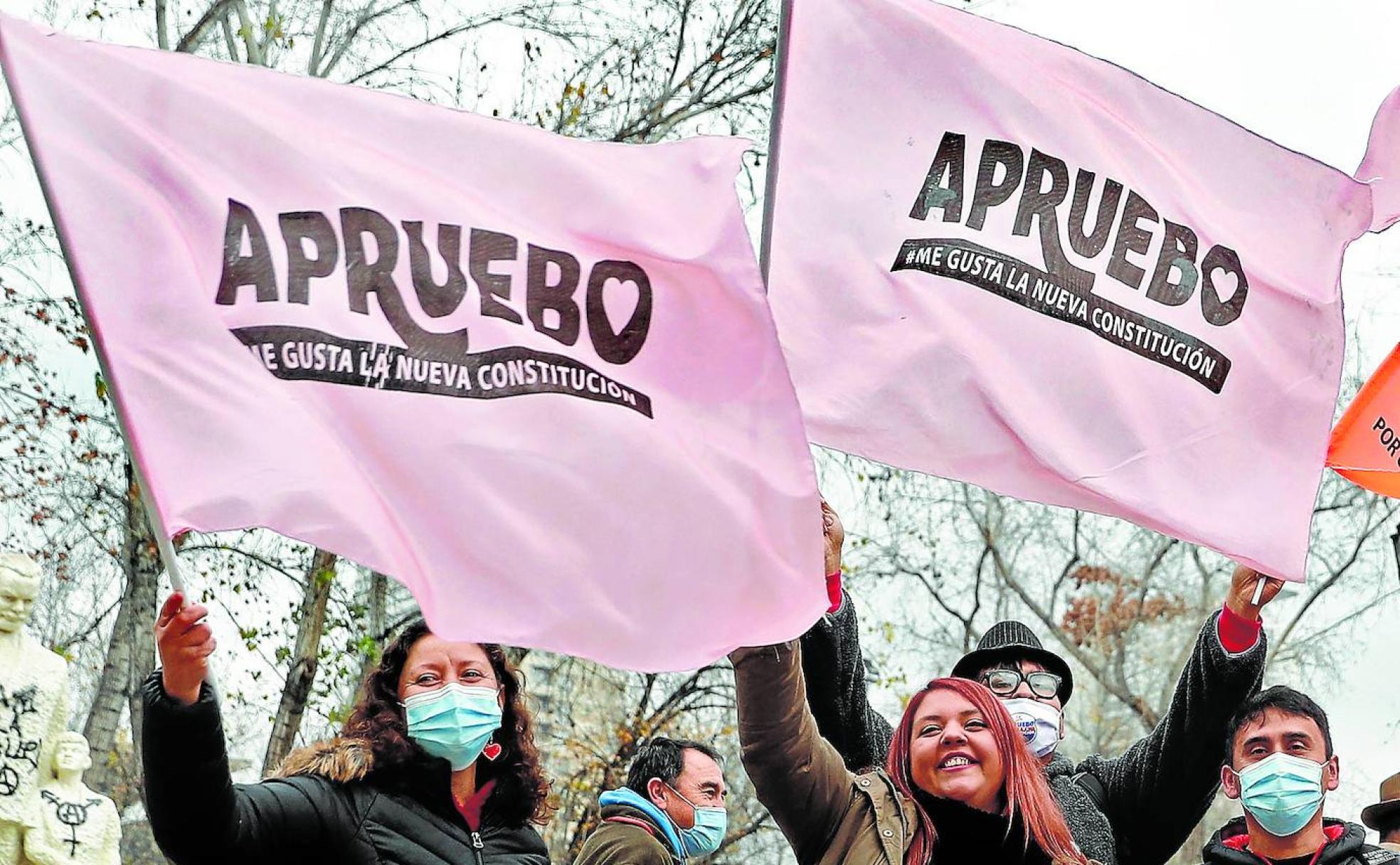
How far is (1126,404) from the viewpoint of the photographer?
5.88 m

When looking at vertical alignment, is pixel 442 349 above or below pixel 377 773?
above

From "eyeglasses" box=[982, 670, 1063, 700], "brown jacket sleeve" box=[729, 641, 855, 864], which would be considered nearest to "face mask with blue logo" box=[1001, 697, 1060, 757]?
"eyeglasses" box=[982, 670, 1063, 700]

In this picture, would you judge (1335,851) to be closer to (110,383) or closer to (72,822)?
(110,383)

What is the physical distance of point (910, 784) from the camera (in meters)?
4.87

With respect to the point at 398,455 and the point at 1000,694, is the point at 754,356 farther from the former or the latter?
the point at 1000,694

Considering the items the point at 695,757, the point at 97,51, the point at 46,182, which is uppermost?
the point at 97,51

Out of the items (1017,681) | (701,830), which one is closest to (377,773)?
(701,830)

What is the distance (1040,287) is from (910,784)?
1697 mm

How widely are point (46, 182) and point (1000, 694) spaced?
324 cm

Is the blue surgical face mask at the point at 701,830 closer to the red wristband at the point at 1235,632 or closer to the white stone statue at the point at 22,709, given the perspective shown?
the red wristband at the point at 1235,632

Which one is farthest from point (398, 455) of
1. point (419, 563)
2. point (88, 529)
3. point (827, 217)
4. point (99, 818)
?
point (88, 529)

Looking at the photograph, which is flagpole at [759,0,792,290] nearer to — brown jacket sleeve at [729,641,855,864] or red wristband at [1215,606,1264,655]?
brown jacket sleeve at [729,641,855,864]

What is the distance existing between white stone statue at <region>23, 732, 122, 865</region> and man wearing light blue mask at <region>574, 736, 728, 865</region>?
263 cm

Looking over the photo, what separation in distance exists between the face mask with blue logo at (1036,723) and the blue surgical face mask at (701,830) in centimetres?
103
